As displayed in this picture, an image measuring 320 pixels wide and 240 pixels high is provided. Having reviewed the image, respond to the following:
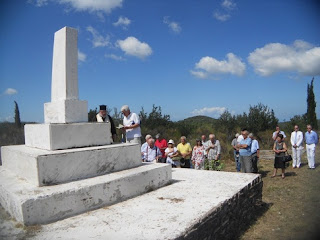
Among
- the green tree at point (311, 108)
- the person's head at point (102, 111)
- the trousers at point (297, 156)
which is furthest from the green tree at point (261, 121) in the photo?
the person's head at point (102, 111)

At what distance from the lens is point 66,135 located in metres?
3.66

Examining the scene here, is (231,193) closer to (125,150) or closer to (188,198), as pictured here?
(188,198)

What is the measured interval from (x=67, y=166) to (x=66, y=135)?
548mm

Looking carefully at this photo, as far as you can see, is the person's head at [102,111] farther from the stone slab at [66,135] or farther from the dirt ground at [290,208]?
the dirt ground at [290,208]

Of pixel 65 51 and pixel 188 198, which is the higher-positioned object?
pixel 65 51

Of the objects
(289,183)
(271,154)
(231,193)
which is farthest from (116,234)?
(271,154)

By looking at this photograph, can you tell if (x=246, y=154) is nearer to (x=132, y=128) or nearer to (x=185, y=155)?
(x=185, y=155)

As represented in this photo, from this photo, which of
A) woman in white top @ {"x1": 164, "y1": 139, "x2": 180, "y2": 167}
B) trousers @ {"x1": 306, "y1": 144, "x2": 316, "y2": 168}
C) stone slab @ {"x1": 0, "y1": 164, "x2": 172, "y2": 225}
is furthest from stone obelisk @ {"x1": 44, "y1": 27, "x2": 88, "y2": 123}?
trousers @ {"x1": 306, "y1": 144, "x2": 316, "y2": 168}

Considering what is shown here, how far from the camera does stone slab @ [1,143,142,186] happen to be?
10.2 ft

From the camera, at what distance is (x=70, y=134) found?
3705mm

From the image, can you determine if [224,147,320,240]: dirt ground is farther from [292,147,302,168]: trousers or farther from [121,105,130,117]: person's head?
[121,105,130,117]: person's head

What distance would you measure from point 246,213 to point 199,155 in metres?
3.55

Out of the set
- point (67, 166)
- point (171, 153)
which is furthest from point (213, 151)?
point (67, 166)

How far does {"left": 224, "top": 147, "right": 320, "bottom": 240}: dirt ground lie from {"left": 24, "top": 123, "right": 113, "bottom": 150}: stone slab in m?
2.74
